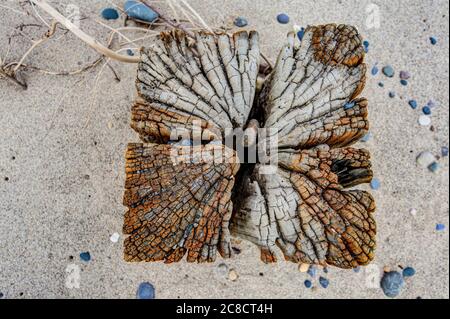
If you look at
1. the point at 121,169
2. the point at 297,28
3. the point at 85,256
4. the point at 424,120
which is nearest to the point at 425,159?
the point at 424,120

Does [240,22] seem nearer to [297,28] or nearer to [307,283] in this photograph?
[297,28]

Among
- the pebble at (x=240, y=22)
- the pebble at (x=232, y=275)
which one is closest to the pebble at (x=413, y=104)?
the pebble at (x=240, y=22)

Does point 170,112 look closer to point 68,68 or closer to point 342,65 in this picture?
point 342,65

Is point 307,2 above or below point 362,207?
above

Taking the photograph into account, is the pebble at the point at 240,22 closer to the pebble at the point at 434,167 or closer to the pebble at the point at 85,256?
the pebble at the point at 434,167

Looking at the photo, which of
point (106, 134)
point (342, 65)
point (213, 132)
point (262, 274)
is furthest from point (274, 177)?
point (106, 134)

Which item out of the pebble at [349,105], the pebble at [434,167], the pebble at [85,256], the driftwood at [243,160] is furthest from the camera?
the pebble at [434,167]

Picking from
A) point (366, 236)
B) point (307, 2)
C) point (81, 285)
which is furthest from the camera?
point (307, 2)
